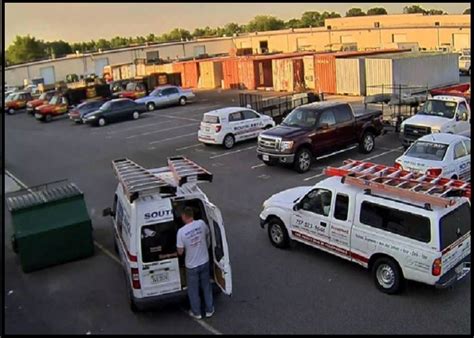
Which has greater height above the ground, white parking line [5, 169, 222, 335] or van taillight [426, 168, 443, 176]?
van taillight [426, 168, 443, 176]

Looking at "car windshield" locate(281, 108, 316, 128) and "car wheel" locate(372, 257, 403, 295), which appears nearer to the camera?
"car wheel" locate(372, 257, 403, 295)

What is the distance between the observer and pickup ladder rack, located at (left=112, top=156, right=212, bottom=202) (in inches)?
326

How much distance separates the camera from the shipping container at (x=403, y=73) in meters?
34.2

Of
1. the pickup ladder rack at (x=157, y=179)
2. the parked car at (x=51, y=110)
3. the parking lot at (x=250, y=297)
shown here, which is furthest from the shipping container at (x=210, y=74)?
the pickup ladder rack at (x=157, y=179)

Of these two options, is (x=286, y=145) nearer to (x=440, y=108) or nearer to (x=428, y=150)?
(x=428, y=150)

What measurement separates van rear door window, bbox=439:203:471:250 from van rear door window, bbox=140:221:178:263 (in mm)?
4122

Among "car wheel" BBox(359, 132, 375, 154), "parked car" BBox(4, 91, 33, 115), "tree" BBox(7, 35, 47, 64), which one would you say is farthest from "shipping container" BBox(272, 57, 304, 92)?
"tree" BBox(7, 35, 47, 64)

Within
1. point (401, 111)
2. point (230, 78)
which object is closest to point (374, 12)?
point (230, 78)

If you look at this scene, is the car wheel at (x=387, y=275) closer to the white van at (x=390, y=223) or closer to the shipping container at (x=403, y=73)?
the white van at (x=390, y=223)

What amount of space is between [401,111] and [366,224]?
17985mm

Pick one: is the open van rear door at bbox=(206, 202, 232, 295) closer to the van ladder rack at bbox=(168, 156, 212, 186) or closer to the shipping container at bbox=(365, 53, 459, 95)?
the van ladder rack at bbox=(168, 156, 212, 186)

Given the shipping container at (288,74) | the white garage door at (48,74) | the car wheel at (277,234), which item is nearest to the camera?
the car wheel at (277,234)

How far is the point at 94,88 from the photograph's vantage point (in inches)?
1799

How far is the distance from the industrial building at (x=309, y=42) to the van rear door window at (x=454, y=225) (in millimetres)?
51763
